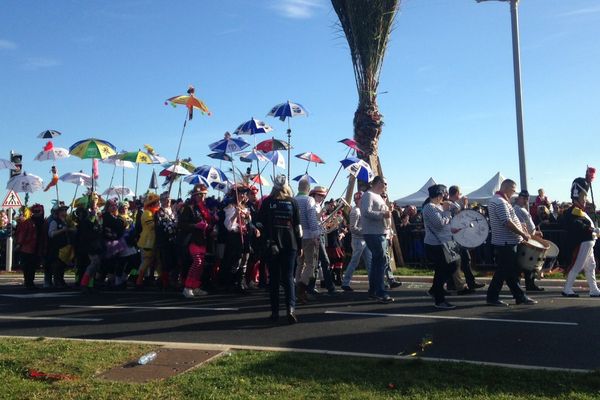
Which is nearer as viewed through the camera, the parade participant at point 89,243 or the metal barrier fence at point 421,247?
the parade participant at point 89,243

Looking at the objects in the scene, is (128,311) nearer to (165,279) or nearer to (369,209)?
(165,279)

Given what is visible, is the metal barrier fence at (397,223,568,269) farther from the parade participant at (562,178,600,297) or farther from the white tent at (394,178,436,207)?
the white tent at (394,178,436,207)

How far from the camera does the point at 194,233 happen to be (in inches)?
444

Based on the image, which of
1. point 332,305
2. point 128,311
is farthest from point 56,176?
point 332,305

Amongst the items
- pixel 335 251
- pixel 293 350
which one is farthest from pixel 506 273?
pixel 293 350

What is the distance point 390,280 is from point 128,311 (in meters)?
5.10

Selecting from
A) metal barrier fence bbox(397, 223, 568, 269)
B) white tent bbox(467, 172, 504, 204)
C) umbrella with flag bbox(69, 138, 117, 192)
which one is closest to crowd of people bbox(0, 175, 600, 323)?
umbrella with flag bbox(69, 138, 117, 192)

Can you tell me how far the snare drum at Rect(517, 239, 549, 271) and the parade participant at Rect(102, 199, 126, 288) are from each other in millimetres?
7667

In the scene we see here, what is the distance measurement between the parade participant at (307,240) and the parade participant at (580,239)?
431 centimetres

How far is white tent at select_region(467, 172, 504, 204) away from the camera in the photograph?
27.0 metres

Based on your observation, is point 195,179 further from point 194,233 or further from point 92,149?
point 194,233

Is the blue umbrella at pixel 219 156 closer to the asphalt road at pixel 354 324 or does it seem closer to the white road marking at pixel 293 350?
the asphalt road at pixel 354 324

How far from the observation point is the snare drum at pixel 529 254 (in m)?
9.80

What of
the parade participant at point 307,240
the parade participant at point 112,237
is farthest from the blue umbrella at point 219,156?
the parade participant at point 307,240
